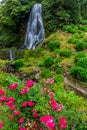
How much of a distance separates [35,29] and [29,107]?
531 inches

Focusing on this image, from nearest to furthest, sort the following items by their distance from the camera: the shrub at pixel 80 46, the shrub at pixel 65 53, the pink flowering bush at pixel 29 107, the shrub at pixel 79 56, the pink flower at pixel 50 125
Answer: the pink flower at pixel 50 125
the pink flowering bush at pixel 29 107
the shrub at pixel 79 56
the shrub at pixel 65 53
the shrub at pixel 80 46

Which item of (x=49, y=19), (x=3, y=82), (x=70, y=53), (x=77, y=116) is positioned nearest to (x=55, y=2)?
(x=49, y=19)

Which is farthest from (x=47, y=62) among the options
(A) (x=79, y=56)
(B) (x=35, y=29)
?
(B) (x=35, y=29)

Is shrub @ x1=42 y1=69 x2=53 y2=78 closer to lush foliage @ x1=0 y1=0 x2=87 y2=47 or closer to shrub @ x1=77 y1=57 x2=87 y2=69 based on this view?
shrub @ x1=77 y1=57 x2=87 y2=69

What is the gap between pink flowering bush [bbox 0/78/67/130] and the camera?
218 inches

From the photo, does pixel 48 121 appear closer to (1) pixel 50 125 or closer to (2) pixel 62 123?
(1) pixel 50 125

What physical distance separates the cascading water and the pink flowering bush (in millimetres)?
12205

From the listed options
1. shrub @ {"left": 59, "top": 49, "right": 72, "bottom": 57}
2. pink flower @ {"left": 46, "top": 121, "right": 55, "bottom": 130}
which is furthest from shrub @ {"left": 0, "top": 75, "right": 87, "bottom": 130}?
shrub @ {"left": 59, "top": 49, "right": 72, "bottom": 57}

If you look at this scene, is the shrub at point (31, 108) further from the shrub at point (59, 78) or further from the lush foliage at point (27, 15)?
the lush foliage at point (27, 15)

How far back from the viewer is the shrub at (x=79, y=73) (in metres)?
9.98

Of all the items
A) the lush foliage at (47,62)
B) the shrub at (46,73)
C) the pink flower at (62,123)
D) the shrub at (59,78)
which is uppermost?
the pink flower at (62,123)

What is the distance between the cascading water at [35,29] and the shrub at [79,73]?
8098mm

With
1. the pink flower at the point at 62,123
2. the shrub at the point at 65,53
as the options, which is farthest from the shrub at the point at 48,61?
the pink flower at the point at 62,123

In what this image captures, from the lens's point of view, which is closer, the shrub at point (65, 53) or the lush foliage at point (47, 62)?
the lush foliage at point (47, 62)
